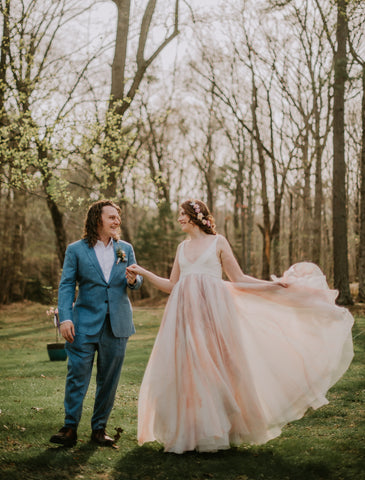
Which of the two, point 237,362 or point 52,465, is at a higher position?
point 237,362

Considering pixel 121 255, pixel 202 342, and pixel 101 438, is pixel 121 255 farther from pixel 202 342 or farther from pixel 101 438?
pixel 101 438

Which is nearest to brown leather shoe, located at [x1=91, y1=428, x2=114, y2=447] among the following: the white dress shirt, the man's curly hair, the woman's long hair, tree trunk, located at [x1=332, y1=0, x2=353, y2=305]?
the white dress shirt

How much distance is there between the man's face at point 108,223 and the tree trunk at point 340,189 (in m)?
14.1

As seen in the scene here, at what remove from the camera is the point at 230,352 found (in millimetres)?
4828

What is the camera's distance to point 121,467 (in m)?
4.40

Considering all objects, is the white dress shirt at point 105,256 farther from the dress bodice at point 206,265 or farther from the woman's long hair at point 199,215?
the woman's long hair at point 199,215

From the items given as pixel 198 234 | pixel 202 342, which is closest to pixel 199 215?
pixel 198 234

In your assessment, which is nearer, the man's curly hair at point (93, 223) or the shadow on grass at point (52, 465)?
the shadow on grass at point (52, 465)

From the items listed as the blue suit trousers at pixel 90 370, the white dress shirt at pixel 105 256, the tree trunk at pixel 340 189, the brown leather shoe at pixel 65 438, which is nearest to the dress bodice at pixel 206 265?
the white dress shirt at pixel 105 256

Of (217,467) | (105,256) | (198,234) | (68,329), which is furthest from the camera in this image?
(198,234)

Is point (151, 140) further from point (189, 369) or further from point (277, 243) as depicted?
point (189, 369)

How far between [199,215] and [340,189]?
14308 millimetres

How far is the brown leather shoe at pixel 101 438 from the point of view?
16.4ft

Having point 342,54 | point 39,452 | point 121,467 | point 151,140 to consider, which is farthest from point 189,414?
point 151,140
